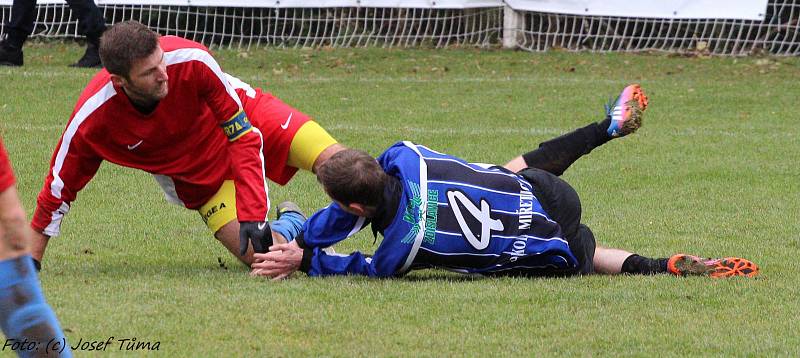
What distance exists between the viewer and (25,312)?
11.5 feet

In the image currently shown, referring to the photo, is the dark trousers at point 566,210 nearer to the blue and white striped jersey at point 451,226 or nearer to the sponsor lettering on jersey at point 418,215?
the blue and white striped jersey at point 451,226

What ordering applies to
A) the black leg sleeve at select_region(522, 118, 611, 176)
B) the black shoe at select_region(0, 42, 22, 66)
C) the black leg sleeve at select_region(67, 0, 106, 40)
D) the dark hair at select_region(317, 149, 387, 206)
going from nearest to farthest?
the dark hair at select_region(317, 149, 387, 206), the black leg sleeve at select_region(522, 118, 611, 176), the black leg sleeve at select_region(67, 0, 106, 40), the black shoe at select_region(0, 42, 22, 66)

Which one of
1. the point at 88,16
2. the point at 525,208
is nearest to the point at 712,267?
the point at 525,208

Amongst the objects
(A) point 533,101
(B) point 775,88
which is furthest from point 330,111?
(B) point 775,88

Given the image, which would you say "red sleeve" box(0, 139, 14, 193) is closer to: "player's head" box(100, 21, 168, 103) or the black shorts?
"player's head" box(100, 21, 168, 103)

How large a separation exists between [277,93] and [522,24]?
4.63 m

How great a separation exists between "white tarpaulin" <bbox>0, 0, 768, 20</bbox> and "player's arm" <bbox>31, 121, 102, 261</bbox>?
982 centimetres

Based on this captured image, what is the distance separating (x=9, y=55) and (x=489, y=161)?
6.57 m

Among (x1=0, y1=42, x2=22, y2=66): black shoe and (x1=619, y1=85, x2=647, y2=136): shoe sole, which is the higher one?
(x1=619, y1=85, x2=647, y2=136): shoe sole

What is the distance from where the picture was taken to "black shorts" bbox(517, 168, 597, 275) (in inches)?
231

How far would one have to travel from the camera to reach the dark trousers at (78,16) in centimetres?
1257

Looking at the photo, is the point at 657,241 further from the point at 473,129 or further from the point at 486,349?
the point at 473,129

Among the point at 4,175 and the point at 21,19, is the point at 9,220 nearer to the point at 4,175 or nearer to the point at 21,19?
the point at 4,175

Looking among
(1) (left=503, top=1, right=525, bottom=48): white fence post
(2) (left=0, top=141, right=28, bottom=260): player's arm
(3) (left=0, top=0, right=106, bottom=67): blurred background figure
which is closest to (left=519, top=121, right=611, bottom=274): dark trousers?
(2) (left=0, top=141, right=28, bottom=260): player's arm
